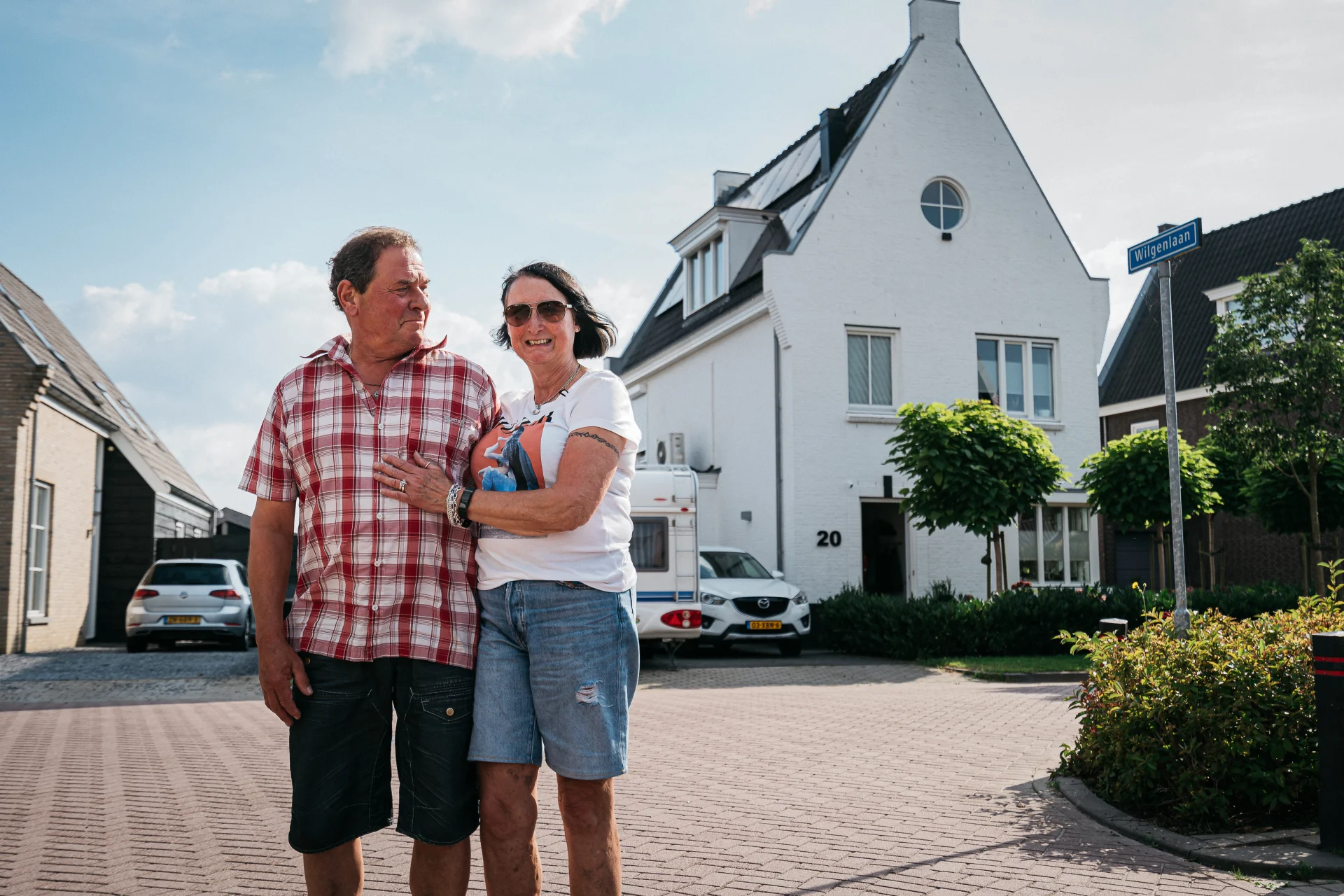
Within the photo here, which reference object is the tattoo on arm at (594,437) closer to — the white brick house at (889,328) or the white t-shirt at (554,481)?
the white t-shirt at (554,481)

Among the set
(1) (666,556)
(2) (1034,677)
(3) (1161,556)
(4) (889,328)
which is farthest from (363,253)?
(3) (1161,556)

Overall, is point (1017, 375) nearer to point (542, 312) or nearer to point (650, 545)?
point (650, 545)

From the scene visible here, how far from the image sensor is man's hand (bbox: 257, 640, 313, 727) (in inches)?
120

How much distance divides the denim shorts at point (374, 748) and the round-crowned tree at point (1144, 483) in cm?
1702

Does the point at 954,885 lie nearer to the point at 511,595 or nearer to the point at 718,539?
the point at 511,595

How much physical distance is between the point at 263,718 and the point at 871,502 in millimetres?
13509

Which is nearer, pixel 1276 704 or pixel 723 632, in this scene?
pixel 1276 704

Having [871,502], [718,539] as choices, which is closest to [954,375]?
[871,502]

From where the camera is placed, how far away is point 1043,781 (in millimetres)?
6832

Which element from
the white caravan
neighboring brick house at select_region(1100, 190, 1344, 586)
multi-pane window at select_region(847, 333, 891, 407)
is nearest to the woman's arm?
the white caravan

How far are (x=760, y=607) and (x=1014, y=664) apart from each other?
3.67m

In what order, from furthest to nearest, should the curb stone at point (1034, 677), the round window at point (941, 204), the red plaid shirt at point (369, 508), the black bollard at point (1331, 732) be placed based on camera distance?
the round window at point (941, 204), the curb stone at point (1034, 677), the black bollard at point (1331, 732), the red plaid shirt at point (369, 508)

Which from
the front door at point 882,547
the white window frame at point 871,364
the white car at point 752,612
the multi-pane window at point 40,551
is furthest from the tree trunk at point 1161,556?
the multi-pane window at point 40,551

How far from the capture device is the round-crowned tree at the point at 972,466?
16.8 meters
